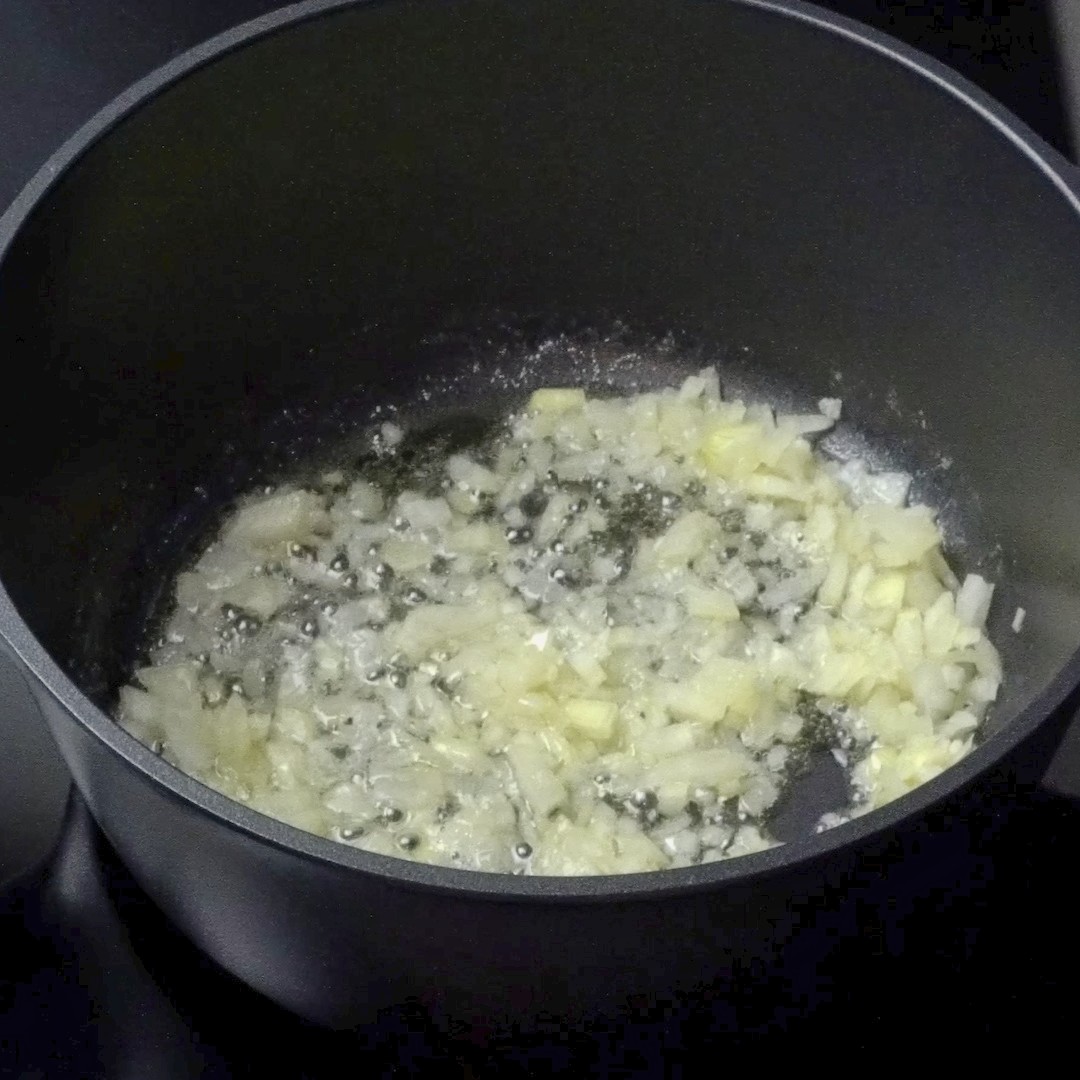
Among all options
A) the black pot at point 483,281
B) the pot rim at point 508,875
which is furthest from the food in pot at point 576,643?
the pot rim at point 508,875

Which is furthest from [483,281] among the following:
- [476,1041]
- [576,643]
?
[476,1041]

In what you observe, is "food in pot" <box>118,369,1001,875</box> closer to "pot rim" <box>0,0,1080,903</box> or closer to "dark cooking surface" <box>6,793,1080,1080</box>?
"dark cooking surface" <box>6,793,1080,1080</box>

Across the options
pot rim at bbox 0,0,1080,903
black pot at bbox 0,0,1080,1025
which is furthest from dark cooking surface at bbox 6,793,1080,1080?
pot rim at bbox 0,0,1080,903

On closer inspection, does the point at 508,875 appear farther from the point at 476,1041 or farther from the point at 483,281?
the point at 483,281

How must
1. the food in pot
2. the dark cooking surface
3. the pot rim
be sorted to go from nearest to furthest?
the pot rim
the dark cooking surface
the food in pot

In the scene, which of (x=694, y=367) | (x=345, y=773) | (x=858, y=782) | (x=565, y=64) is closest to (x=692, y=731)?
(x=858, y=782)

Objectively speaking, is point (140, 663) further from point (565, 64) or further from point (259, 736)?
point (565, 64)
